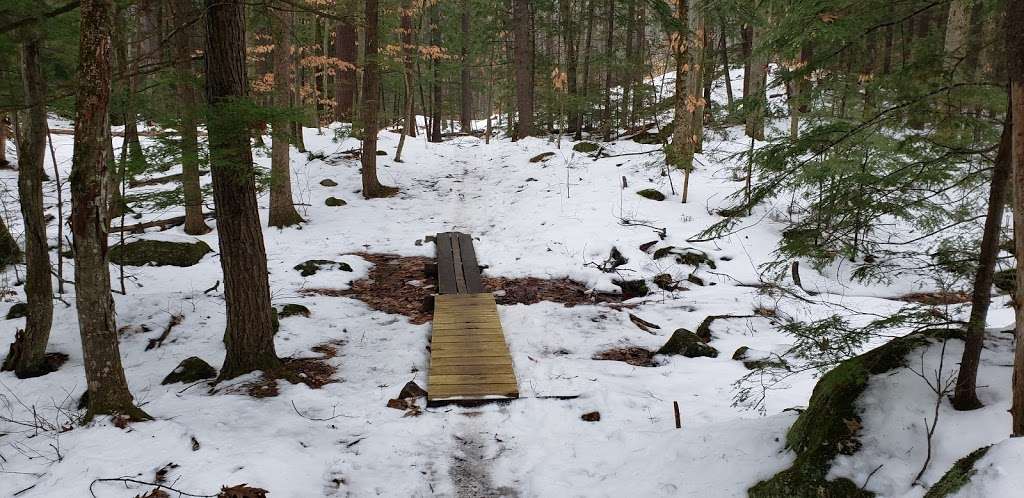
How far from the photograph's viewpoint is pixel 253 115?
491 cm

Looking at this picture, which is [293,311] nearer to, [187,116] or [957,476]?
[187,116]

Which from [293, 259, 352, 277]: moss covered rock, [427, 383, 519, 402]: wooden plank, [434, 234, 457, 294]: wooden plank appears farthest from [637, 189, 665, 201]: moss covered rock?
[427, 383, 519, 402]: wooden plank

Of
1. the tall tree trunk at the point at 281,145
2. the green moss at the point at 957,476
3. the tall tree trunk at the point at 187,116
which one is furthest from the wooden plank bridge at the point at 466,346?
the tall tree trunk at the point at 281,145

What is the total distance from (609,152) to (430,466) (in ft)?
49.9

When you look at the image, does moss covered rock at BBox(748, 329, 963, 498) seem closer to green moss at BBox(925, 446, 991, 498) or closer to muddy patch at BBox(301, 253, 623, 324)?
green moss at BBox(925, 446, 991, 498)

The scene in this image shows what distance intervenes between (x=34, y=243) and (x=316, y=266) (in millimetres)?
4136

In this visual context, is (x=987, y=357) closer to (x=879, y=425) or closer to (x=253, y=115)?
(x=879, y=425)

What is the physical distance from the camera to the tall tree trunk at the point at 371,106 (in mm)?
14039

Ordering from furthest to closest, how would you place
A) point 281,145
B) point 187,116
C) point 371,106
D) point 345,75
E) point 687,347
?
point 345,75
point 371,106
point 281,145
point 687,347
point 187,116

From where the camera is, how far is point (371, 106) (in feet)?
48.1

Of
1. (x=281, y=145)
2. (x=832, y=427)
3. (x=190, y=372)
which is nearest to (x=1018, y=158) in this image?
(x=832, y=427)

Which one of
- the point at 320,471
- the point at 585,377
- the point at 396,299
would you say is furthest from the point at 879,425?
the point at 396,299

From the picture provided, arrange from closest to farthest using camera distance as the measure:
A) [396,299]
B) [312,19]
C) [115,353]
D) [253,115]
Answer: [115,353], [253,115], [396,299], [312,19]

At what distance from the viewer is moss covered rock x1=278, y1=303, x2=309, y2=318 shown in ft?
23.8
